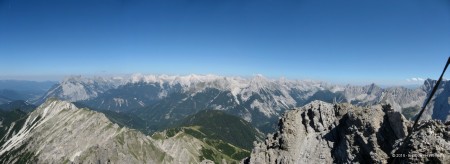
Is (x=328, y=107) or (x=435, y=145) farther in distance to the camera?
(x=328, y=107)

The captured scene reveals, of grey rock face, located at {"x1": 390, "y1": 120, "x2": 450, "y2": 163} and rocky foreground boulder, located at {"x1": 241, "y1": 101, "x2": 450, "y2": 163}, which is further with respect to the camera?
rocky foreground boulder, located at {"x1": 241, "y1": 101, "x2": 450, "y2": 163}

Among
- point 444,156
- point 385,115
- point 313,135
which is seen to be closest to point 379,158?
point 385,115

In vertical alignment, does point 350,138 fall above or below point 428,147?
below

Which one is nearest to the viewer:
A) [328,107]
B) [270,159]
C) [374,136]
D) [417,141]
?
[417,141]

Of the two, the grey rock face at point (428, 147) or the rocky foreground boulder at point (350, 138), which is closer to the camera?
the grey rock face at point (428, 147)

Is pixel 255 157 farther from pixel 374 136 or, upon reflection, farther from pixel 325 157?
pixel 374 136

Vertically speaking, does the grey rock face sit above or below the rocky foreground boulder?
above

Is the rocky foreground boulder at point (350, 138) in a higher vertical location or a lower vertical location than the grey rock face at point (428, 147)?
lower

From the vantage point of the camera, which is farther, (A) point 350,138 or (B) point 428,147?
(A) point 350,138
